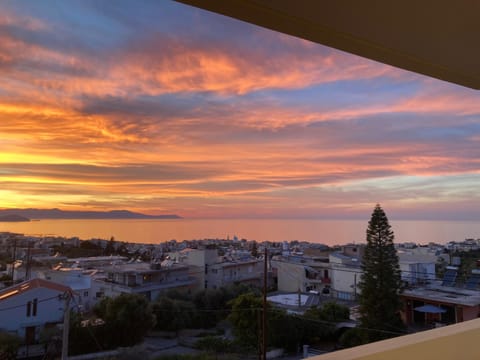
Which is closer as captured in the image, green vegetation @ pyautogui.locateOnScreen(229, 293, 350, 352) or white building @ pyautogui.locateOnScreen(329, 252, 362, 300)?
green vegetation @ pyautogui.locateOnScreen(229, 293, 350, 352)

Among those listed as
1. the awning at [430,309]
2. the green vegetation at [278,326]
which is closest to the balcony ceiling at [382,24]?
the green vegetation at [278,326]

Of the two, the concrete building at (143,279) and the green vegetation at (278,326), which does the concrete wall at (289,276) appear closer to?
the green vegetation at (278,326)

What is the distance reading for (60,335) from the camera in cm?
122

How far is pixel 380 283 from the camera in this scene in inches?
82.7

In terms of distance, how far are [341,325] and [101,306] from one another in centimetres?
123

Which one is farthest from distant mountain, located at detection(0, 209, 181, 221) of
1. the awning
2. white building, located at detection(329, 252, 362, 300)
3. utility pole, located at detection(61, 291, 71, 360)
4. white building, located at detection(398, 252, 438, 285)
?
the awning

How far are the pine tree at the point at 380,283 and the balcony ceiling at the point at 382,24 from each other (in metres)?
0.96

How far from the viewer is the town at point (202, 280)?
1196mm

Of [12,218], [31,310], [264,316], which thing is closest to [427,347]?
[264,316]

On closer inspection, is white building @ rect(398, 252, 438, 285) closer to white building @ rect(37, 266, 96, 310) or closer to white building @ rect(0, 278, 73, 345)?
white building @ rect(37, 266, 96, 310)

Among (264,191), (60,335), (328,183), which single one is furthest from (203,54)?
(60,335)

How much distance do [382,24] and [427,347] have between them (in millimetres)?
1408

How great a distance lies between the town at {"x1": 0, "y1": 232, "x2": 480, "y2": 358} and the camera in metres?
1.20

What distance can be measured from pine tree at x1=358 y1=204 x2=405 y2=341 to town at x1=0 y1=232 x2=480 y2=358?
42 mm
